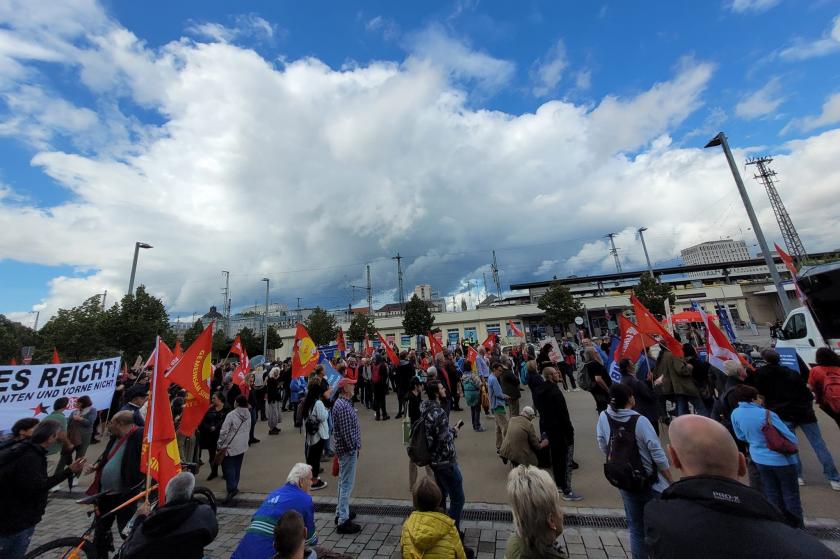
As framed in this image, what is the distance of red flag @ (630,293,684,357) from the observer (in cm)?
742

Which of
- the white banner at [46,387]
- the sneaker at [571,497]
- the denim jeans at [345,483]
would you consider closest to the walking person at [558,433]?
the sneaker at [571,497]

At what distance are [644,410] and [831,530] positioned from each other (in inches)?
91.6

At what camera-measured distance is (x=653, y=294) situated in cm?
3675

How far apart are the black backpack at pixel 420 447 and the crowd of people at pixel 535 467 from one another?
1 centimetres

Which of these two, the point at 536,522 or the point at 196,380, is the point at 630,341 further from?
the point at 196,380

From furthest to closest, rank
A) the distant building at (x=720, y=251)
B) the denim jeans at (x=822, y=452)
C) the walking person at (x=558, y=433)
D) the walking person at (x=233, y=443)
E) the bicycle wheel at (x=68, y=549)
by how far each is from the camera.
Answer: the distant building at (x=720, y=251), the walking person at (x=233, y=443), the walking person at (x=558, y=433), the denim jeans at (x=822, y=452), the bicycle wheel at (x=68, y=549)

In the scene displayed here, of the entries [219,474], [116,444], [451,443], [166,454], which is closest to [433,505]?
[451,443]

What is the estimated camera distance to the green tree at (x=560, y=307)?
3934cm

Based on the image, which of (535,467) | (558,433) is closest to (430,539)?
(535,467)

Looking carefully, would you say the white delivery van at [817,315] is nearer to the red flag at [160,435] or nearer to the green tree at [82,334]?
the red flag at [160,435]

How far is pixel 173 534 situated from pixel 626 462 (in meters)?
4.06

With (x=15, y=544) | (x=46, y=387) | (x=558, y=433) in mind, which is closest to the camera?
(x=15, y=544)

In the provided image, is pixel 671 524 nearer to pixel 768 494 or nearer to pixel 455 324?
pixel 768 494

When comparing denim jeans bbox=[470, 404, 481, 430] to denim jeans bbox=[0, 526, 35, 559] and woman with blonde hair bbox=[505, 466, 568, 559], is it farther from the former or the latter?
denim jeans bbox=[0, 526, 35, 559]
